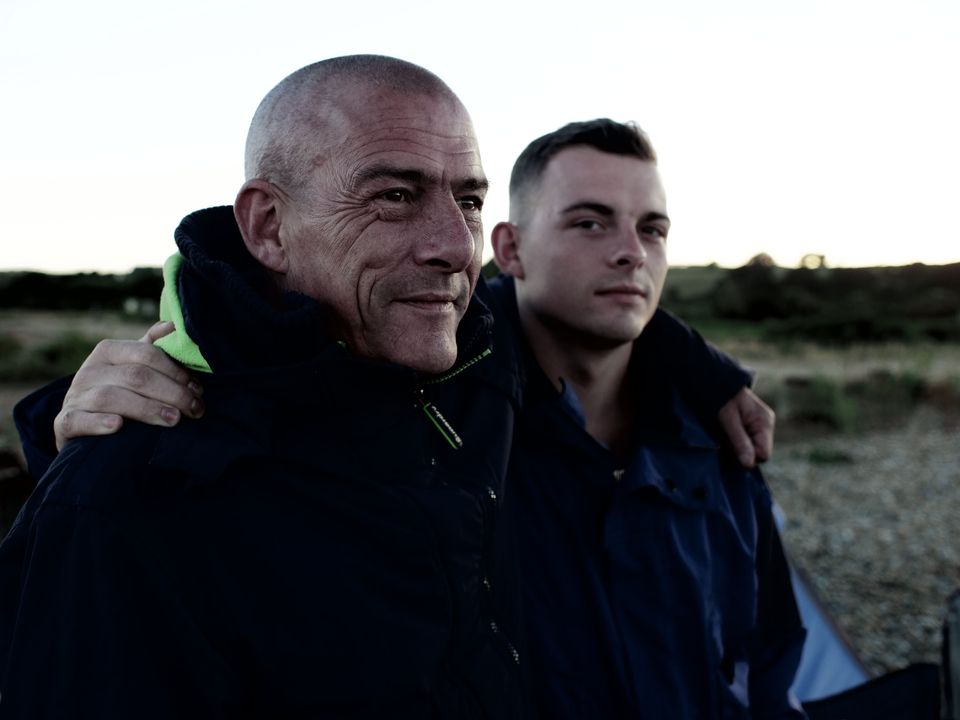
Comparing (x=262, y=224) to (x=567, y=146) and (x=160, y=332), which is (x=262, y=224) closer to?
(x=160, y=332)

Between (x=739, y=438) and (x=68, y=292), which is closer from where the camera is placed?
(x=739, y=438)

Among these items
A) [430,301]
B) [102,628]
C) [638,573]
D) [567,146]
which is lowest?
[638,573]

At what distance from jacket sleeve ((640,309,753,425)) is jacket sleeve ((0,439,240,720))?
5.92 feet

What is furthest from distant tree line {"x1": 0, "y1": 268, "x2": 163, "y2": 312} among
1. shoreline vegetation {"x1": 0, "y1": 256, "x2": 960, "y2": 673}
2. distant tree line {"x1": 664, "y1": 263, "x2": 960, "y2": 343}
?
distant tree line {"x1": 664, "y1": 263, "x2": 960, "y2": 343}

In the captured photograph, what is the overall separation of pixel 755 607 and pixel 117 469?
6.24ft

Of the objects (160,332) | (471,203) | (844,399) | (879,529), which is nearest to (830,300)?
(844,399)

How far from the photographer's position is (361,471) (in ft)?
4.99

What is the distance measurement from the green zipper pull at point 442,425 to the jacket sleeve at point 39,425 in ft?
2.76

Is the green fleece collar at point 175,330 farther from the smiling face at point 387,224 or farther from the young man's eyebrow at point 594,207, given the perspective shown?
the young man's eyebrow at point 594,207

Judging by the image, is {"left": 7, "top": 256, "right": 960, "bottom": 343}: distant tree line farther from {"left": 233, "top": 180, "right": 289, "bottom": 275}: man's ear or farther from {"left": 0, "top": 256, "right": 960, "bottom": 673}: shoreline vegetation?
{"left": 233, "top": 180, "right": 289, "bottom": 275}: man's ear

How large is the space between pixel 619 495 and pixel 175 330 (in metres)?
1.31

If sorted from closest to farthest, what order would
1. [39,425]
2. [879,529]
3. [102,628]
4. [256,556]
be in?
[102,628], [256,556], [39,425], [879,529]

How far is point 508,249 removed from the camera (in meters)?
2.93

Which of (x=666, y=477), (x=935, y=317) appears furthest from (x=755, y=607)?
(x=935, y=317)
